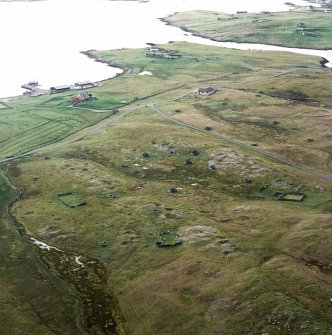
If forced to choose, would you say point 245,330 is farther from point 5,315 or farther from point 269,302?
point 5,315

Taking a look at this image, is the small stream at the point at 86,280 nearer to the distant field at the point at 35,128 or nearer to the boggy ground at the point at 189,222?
the boggy ground at the point at 189,222

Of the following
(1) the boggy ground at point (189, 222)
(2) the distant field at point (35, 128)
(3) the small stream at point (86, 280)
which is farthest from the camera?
(2) the distant field at point (35, 128)

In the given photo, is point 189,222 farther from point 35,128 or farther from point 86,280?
point 35,128

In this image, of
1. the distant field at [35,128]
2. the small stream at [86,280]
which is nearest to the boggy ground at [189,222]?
the small stream at [86,280]

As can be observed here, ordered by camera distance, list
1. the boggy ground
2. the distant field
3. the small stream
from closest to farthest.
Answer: the boggy ground < the small stream < the distant field

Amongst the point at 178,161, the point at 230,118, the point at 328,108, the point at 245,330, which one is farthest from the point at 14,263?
the point at 328,108

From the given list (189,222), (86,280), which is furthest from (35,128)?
(86,280)

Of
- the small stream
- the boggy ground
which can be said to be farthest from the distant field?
the small stream

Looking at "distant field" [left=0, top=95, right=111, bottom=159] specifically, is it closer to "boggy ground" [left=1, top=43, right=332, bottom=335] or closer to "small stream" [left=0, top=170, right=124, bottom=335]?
"boggy ground" [left=1, top=43, right=332, bottom=335]

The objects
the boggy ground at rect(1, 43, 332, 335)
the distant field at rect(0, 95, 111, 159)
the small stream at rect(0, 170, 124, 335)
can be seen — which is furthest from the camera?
the distant field at rect(0, 95, 111, 159)
